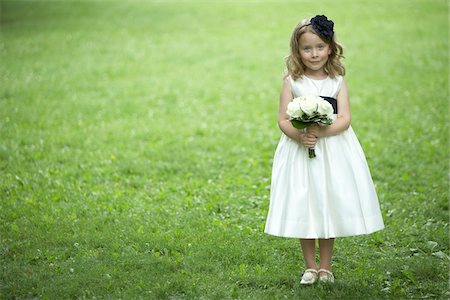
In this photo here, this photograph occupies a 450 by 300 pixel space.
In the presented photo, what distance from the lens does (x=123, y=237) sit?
6402mm

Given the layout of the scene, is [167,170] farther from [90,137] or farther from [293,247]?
[293,247]

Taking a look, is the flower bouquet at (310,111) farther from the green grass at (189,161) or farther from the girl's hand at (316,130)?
the green grass at (189,161)

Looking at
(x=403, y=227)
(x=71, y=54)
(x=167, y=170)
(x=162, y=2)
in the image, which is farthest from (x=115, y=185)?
(x=162, y=2)

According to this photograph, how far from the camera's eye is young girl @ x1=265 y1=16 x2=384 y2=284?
508 cm

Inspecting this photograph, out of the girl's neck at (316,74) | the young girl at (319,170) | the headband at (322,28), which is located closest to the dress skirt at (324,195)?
the young girl at (319,170)

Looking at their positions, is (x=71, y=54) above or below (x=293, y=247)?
above

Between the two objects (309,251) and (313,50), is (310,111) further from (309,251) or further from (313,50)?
(309,251)

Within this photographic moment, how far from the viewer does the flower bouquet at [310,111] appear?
4.88 metres

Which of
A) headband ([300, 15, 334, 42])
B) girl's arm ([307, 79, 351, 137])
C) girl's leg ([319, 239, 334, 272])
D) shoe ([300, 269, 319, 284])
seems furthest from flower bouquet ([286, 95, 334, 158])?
shoe ([300, 269, 319, 284])

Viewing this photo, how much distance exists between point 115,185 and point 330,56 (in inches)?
144

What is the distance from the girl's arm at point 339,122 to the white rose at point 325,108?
0.57 ft

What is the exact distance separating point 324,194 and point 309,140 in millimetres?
416

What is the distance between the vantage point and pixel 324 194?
5.07 m

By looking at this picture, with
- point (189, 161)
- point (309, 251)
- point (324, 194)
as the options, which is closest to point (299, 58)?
point (324, 194)
